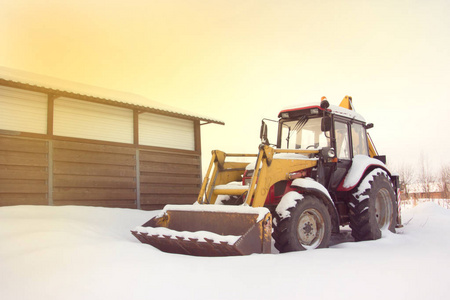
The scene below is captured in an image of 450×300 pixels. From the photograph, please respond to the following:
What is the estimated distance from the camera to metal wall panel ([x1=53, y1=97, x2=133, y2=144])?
33.2 ft

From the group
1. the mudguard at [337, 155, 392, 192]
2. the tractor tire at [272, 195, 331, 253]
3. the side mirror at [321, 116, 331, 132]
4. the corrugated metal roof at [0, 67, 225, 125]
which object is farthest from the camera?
the corrugated metal roof at [0, 67, 225, 125]

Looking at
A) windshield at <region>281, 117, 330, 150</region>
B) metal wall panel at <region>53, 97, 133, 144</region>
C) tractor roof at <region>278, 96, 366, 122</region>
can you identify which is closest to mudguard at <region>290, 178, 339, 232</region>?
windshield at <region>281, 117, 330, 150</region>

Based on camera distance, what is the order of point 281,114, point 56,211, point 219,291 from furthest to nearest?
point 56,211, point 281,114, point 219,291

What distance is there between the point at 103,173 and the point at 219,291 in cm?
795

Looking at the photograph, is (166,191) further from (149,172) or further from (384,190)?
(384,190)

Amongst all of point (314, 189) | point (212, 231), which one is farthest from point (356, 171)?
point (212, 231)

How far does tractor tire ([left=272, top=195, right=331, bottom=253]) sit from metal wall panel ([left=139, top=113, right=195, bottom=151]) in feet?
23.9

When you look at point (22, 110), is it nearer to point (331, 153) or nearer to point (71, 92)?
point (71, 92)

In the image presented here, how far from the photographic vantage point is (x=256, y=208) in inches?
193

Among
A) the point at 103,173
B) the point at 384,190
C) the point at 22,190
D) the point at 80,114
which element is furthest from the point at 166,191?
the point at 384,190

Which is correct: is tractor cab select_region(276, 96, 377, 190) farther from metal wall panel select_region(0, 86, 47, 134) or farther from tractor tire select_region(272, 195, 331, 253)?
metal wall panel select_region(0, 86, 47, 134)

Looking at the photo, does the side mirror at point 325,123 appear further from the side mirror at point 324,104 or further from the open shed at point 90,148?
the open shed at point 90,148

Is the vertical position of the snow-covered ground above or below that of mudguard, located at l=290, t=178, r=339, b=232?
below

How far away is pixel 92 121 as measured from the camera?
35.3 ft
